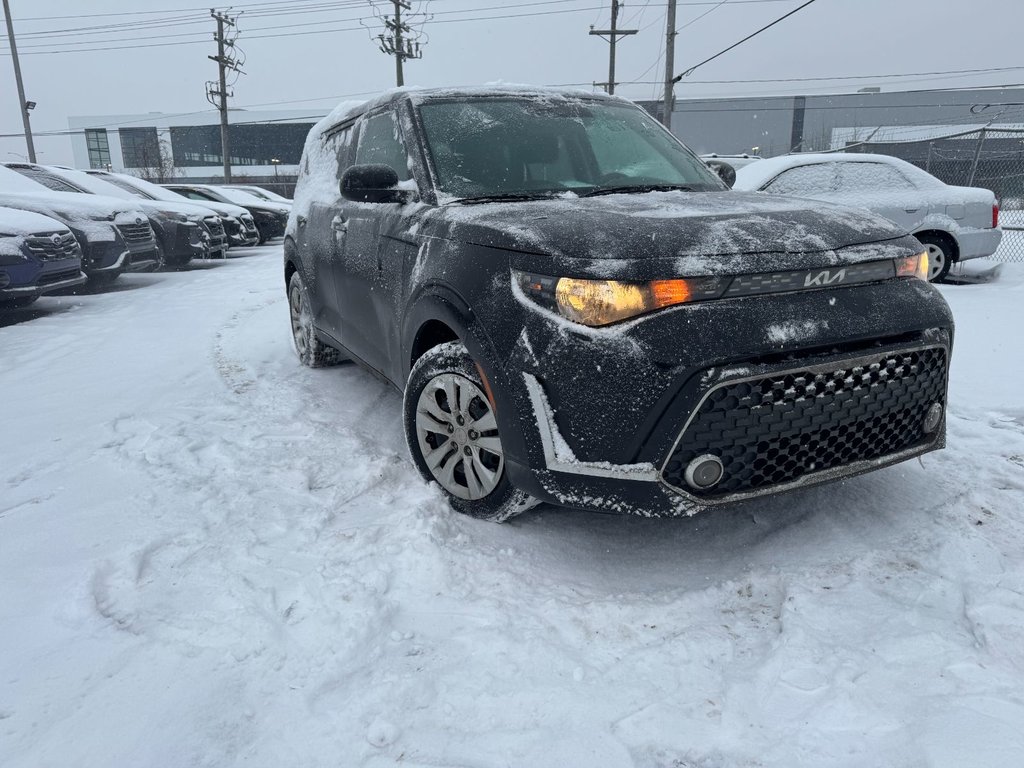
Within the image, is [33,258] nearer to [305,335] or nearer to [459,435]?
[305,335]

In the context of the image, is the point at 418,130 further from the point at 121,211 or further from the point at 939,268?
the point at 121,211

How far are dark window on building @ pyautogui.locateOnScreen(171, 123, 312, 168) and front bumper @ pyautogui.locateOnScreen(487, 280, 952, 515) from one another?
240ft

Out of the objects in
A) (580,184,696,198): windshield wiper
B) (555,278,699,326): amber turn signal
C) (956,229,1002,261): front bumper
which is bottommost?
(956,229,1002,261): front bumper

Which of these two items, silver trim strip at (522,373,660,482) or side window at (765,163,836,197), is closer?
silver trim strip at (522,373,660,482)

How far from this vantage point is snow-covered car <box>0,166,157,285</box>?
28.6 ft

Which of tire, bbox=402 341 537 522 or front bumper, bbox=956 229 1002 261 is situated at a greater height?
front bumper, bbox=956 229 1002 261

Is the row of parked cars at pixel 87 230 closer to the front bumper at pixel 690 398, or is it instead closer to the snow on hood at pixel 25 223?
the snow on hood at pixel 25 223

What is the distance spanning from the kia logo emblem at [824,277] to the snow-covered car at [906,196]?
20.5ft

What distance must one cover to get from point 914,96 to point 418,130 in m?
64.7

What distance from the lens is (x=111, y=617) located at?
2270 mm

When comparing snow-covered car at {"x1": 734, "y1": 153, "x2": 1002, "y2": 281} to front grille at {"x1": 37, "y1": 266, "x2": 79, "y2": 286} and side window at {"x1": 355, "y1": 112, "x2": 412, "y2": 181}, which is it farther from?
front grille at {"x1": 37, "y1": 266, "x2": 79, "y2": 286}

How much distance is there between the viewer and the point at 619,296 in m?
2.17

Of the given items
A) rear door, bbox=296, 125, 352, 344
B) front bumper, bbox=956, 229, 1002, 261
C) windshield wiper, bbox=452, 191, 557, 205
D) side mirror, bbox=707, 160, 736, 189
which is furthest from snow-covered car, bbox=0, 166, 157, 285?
front bumper, bbox=956, 229, 1002, 261

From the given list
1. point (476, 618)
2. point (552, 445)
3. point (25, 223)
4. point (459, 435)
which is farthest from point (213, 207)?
point (476, 618)
